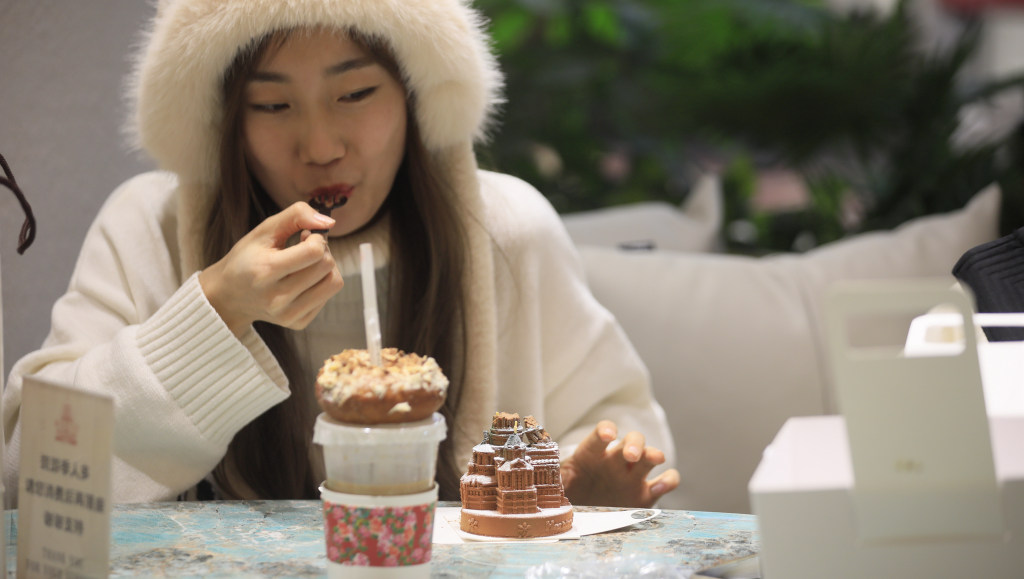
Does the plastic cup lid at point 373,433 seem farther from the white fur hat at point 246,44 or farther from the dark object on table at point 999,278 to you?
the white fur hat at point 246,44

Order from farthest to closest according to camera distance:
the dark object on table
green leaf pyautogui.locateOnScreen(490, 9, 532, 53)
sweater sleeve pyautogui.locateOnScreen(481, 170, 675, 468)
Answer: green leaf pyautogui.locateOnScreen(490, 9, 532, 53)
sweater sleeve pyautogui.locateOnScreen(481, 170, 675, 468)
the dark object on table

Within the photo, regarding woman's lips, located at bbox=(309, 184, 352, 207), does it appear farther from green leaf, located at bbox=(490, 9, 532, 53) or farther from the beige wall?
green leaf, located at bbox=(490, 9, 532, 53)

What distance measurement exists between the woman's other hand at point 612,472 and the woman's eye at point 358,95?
1.70 ft

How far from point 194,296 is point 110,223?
1.40 ft

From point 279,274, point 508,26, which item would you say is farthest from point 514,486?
point 508,26

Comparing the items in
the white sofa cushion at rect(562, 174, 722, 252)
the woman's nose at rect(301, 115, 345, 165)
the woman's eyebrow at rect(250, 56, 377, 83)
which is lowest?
the woman's nose at rect(301, 115, 345, 165)

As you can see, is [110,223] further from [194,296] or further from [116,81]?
[194,296]

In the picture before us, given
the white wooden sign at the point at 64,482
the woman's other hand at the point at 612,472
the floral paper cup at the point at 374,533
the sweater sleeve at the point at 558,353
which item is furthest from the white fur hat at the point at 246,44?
the floral paper cup at the point at 374,533

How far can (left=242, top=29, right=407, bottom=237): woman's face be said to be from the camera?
1.30 metres

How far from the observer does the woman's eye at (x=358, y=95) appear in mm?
1334

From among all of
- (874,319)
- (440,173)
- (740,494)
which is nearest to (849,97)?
(874,319)

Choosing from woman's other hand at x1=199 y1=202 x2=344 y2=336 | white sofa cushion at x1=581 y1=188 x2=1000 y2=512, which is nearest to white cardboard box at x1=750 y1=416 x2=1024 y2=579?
woman's other hand at x1=199 y1=202 x2=344 y2=336

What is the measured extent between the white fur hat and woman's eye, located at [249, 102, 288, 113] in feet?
0.21

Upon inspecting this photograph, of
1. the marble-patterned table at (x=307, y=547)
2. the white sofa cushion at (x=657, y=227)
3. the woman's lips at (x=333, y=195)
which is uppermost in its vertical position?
the white sofa cushion at (x=657, y=227)
